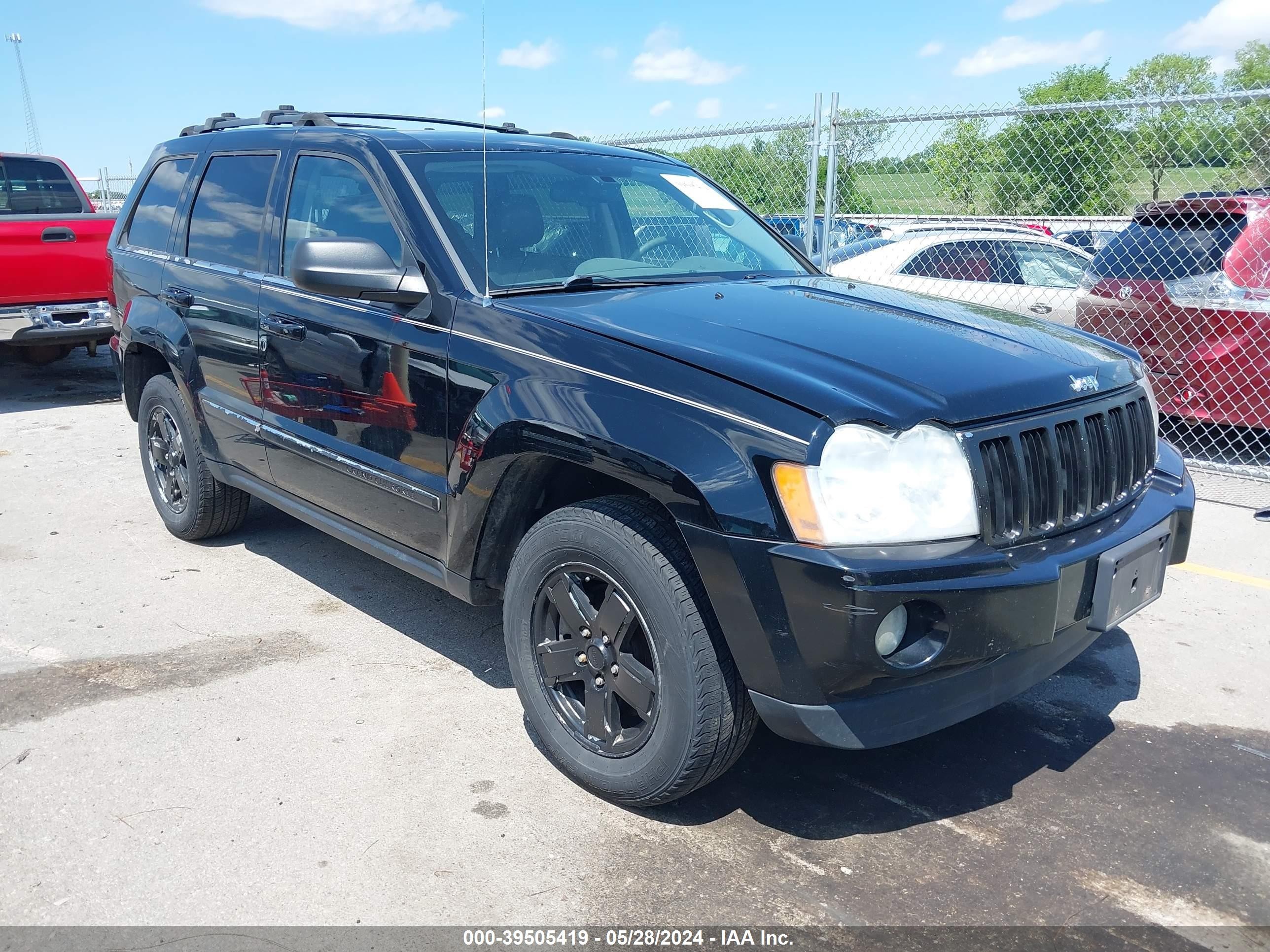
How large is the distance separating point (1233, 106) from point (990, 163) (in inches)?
140

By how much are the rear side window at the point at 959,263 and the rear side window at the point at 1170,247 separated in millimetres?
947

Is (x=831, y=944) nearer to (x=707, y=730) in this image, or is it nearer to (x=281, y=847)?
(x=707, y=730)

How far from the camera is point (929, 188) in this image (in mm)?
9039

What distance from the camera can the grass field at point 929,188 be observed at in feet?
28.4

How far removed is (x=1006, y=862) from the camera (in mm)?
2775

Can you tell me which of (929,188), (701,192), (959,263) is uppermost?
(929,188)

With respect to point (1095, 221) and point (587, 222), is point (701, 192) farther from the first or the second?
point (1095, 221)

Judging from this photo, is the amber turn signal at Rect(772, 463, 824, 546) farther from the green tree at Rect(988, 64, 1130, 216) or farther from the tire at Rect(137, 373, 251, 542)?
the green tree at Rect(988, 64, 1130, 216)

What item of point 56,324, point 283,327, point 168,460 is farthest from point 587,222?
point 56,324

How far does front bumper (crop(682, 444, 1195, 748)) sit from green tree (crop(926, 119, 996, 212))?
6609 millimetres

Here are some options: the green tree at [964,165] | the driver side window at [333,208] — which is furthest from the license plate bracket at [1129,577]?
the green tree at [964,165]

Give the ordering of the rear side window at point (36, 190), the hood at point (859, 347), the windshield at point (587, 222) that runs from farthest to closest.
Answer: the rear side window at point (36, 190)
the windshield at point (587, 222)
the hood at point (859, 347)

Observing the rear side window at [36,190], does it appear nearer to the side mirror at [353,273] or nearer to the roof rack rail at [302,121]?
the roof rack rail at [302,121]

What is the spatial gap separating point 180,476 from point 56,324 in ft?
14.9
